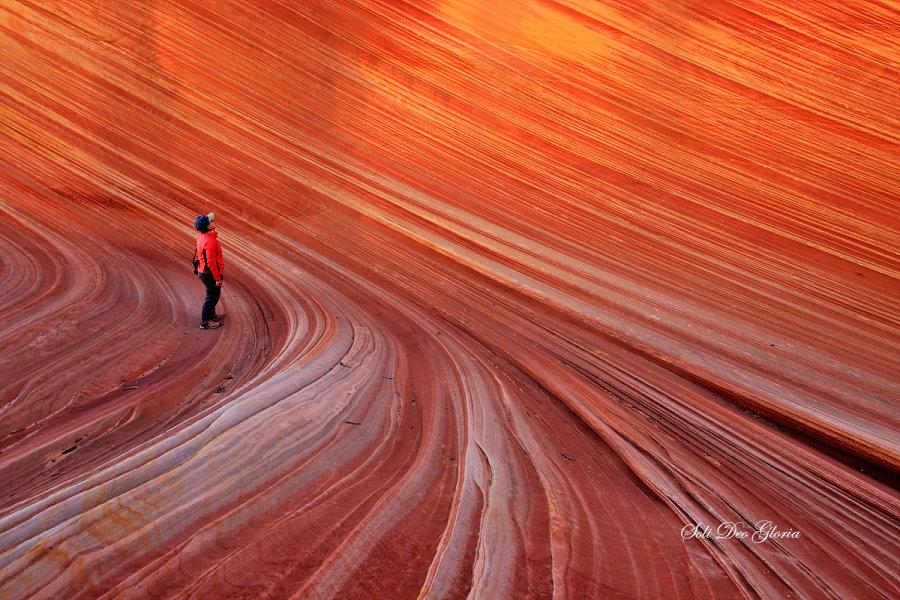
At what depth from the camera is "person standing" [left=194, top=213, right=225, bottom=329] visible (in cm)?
405

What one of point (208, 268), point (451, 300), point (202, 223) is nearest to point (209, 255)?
point (208, 268)

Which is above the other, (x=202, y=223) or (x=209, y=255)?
(x=202, y=223)

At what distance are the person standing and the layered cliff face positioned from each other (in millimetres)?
312

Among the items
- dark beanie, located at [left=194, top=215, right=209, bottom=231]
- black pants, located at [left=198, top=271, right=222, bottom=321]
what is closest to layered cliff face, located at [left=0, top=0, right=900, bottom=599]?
black pants, located at [left=198, top=271, right=222, bottom=321]

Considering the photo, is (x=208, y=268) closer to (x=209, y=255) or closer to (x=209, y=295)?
(x=209, y=255)

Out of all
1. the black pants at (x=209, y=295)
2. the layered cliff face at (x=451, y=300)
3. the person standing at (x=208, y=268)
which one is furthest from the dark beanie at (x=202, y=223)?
the layered cliff face at (x=451, y=300)

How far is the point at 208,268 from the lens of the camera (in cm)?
409

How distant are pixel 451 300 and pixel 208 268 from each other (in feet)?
6.32

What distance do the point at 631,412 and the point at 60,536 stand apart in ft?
9.22

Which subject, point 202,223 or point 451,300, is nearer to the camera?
point 202,223

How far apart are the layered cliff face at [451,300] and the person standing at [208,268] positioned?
312 millimetres

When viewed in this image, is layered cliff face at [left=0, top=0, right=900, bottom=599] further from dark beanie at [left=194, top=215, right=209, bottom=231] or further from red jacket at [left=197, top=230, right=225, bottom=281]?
dark beanie at [left=194, top=215, right=209, bottom=231]

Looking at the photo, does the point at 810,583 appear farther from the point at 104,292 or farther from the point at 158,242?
the point at 158,242

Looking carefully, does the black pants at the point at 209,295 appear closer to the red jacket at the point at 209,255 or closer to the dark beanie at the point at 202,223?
the red jacket at the point at 209,255
